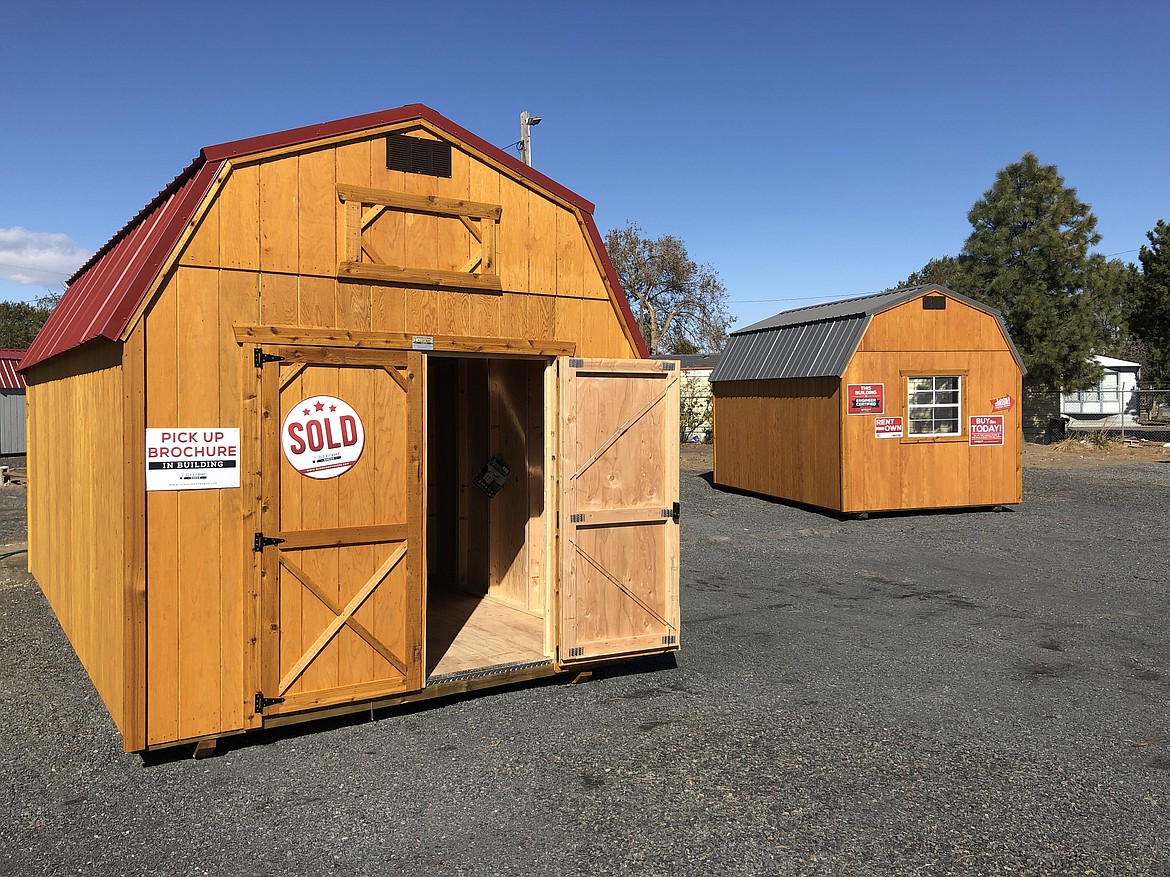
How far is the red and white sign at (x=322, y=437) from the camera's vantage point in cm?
594

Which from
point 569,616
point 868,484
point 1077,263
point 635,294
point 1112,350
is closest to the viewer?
point 569,616

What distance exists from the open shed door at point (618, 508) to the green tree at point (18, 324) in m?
48.3

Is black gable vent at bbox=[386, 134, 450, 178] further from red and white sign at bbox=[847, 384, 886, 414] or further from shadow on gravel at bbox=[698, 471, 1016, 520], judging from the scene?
shadow on gravel at bbox=[698, 471, 1016, 520]

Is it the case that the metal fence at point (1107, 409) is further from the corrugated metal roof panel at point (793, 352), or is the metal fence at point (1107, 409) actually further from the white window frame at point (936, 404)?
the white window frame at point (936, 404)

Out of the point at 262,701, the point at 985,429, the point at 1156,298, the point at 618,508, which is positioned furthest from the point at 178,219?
the point at 1156,298

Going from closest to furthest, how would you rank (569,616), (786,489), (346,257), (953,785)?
(953,785) < (346,257) < (569,616) < (786,489)

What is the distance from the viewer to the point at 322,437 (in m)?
6.03

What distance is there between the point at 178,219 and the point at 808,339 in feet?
46.1

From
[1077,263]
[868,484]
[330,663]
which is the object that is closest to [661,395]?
[330,663]

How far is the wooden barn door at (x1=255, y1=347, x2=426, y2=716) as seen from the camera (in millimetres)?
5883

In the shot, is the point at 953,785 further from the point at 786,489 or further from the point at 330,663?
the point at 786,489

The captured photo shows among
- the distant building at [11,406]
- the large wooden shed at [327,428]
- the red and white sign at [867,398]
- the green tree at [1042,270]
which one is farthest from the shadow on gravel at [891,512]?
the distant building at [11,406]

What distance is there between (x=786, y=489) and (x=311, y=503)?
1348 cm

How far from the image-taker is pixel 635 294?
46812mm
